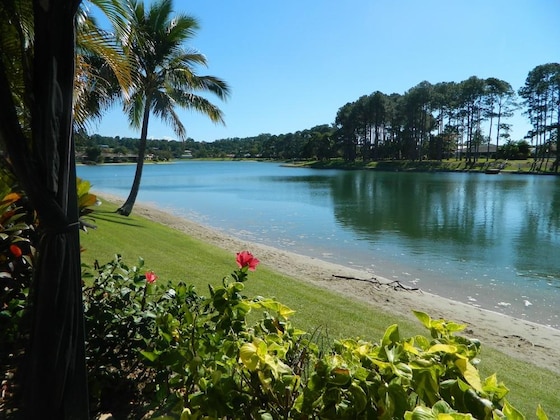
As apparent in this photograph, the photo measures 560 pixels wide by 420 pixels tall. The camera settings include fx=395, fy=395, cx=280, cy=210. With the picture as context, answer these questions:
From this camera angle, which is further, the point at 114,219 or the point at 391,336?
the point at 114,219

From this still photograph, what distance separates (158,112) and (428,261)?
12.8 metres

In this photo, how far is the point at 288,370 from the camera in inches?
52.6

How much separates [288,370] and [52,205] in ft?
3.78

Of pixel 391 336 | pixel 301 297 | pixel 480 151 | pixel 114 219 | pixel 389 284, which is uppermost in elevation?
pixel 391 336

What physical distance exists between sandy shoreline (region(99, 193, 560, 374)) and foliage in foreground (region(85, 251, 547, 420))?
5537 millimetres

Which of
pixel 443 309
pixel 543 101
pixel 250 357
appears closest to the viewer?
pixel 250 357

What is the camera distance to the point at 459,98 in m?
68.8

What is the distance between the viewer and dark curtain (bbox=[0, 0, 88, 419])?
5.07 feet

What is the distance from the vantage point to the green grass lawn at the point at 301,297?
4.48 m

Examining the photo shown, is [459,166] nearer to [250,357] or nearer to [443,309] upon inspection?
[443,309]

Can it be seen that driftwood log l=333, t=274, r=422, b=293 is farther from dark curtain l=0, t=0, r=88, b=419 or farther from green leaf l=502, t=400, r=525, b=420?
green leaf l=502, t=400, r=525, b=420

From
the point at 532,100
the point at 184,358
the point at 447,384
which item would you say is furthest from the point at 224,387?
the point at 532,100

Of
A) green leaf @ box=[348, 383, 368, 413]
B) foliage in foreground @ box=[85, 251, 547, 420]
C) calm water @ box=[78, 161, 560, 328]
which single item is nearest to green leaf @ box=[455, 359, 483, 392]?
foliage in foreground @ box=[85, 251, 547, 420]

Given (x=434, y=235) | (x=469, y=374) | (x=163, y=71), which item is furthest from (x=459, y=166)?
(x=469, y=374)
